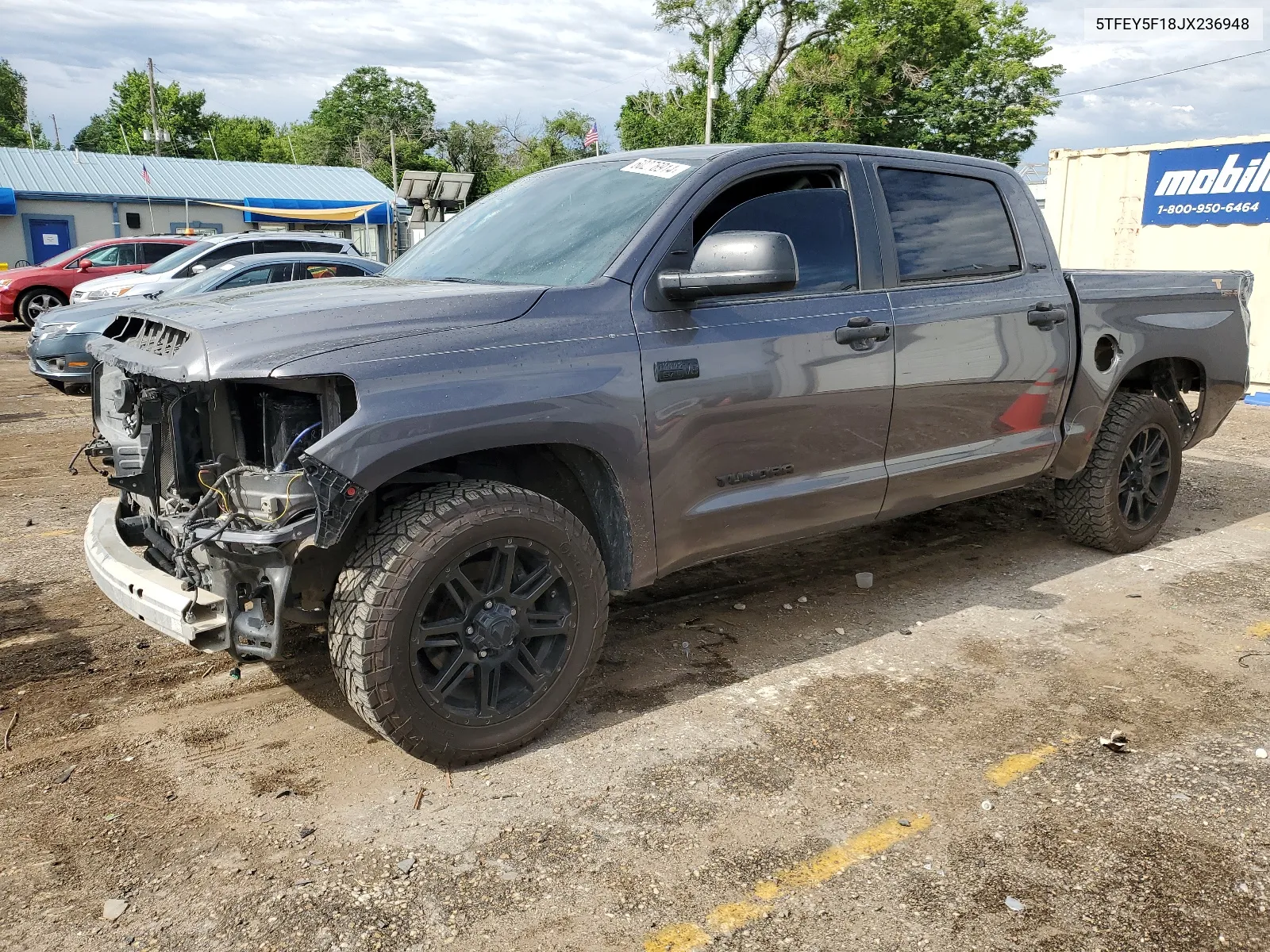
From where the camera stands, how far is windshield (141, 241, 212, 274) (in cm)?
1369

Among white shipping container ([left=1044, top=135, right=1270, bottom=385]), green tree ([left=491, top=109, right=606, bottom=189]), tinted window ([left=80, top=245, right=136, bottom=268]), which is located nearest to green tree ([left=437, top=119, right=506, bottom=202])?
green tree ([left=491, top=109, right=606, bottom=189])

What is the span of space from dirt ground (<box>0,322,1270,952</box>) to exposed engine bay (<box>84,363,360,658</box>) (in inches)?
23.1

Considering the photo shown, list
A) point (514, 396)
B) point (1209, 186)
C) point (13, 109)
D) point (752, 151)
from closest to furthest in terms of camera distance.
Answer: point (514, 396) < point (752, 151) < point (1209, 186) < point (13, 109)

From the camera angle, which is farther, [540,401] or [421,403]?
[540,401]

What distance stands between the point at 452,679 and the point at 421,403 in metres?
0.83

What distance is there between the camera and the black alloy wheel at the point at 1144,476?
5.29m

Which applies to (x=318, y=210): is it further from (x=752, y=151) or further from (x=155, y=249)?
(x=752, y=151)

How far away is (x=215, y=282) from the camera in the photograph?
1012cm

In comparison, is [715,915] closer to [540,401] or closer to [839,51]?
[540,401]

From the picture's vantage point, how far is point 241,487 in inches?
115

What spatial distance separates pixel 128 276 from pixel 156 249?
3.66 metres

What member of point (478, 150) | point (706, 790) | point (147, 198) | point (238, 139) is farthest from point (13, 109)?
point (706, 790)

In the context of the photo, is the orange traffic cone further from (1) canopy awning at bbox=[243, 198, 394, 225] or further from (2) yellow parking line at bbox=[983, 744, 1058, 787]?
(1) canopy awning at bbox=[243, 198, 394, 225]

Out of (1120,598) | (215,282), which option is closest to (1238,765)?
(1120,598)
